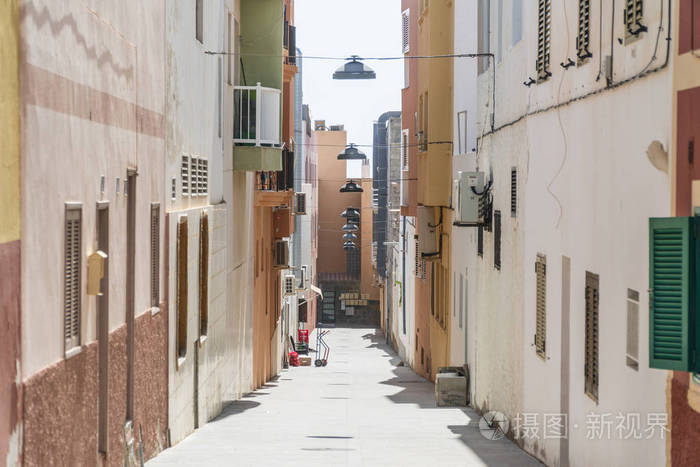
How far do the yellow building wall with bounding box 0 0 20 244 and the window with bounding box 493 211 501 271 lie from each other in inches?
410

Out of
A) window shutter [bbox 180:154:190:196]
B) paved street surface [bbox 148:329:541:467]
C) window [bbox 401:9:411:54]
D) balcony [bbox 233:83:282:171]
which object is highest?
window [bbox 401:9:411:54]

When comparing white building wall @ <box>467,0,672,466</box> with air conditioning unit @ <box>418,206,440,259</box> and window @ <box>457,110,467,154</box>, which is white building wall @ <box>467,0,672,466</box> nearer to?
window @ <box>457,110,467,154</box>

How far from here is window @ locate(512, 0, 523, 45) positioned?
14.2m

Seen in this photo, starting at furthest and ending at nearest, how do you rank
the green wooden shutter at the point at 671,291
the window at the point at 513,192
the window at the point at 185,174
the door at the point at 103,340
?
the window at the point at 513,192 → the window at the point at 185,174 → the door at the point at 103,340 → the green wooden shutter at the point at 671,291

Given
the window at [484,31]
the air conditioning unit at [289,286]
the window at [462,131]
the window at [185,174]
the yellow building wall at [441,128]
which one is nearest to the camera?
the window at [185,174]

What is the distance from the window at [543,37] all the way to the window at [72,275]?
5988 millimetres

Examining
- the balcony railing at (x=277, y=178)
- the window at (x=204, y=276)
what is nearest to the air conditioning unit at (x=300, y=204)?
the balcony railing at (x=277, y=178)

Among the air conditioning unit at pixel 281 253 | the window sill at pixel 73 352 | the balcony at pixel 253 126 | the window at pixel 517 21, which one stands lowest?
the air conditioning unit at pixel 281 253

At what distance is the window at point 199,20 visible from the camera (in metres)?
15.1

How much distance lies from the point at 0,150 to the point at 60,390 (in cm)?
214

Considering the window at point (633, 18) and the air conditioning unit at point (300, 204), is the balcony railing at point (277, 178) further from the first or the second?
the window at point (633, 18)

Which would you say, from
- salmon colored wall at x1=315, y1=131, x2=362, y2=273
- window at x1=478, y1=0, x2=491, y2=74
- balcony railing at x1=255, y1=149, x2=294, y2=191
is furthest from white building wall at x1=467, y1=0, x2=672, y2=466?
salmon colored wall at x1=315, y1=131, x2=362, y2=273

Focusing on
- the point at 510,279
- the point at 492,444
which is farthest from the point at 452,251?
the point at 492,444

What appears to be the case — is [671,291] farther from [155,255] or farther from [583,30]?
[155,255]
